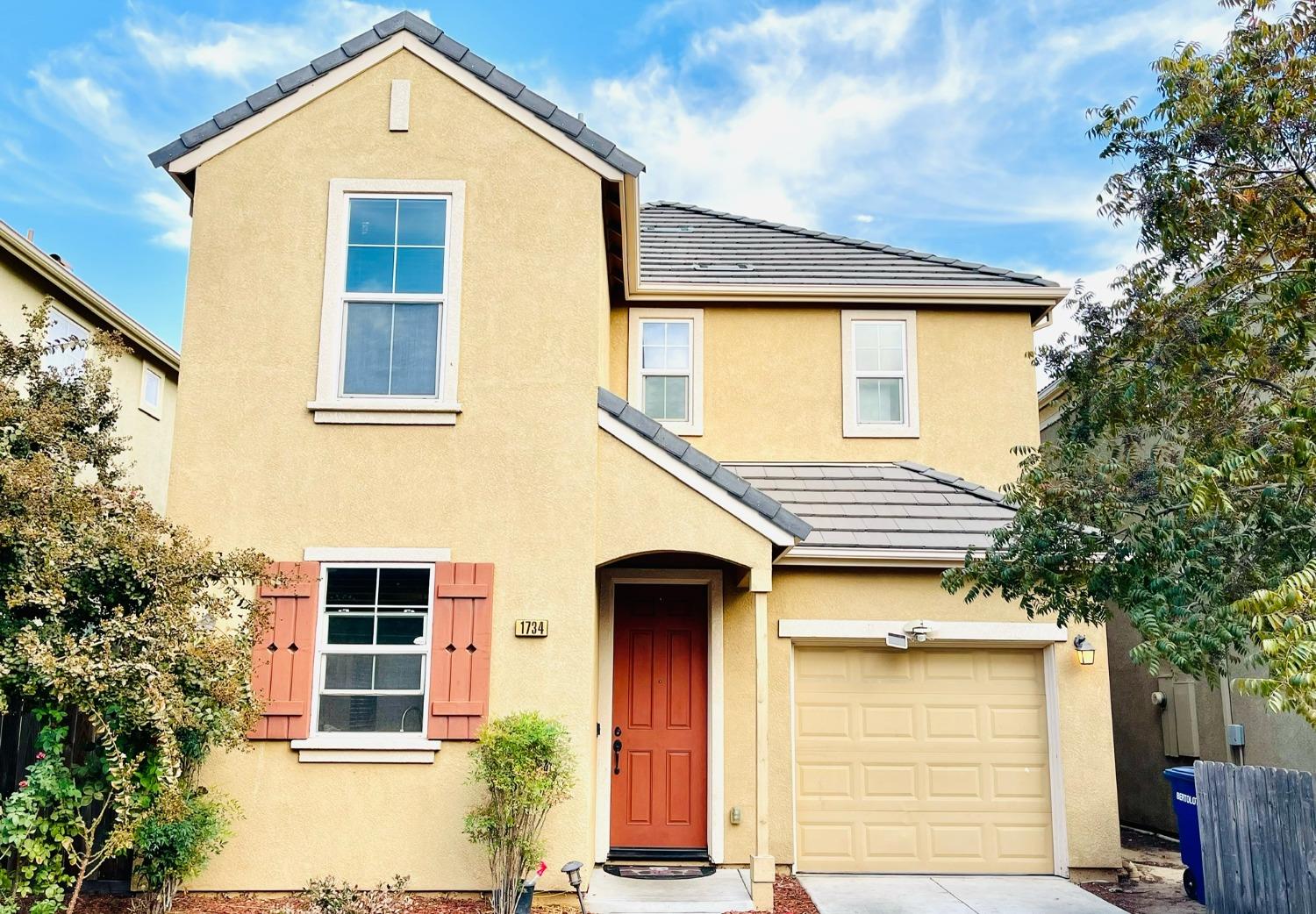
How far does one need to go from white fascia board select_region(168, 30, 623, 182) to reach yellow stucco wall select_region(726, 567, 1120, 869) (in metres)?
4.52

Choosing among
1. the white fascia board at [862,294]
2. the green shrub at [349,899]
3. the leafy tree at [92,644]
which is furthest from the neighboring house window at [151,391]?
the green shrub at [349,899]

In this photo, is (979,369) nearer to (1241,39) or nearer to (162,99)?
(1241,39)

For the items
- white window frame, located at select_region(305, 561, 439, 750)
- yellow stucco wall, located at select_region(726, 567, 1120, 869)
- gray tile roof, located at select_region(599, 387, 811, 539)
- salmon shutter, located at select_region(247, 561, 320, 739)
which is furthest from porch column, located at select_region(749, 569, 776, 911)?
salmon shutter, located at select_region(247, 561, 320, 739)

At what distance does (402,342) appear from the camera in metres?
9.24

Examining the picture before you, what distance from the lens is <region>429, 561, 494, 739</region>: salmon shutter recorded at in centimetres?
852

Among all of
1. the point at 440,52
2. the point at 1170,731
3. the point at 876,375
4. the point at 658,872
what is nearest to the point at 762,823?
the point at 658,872

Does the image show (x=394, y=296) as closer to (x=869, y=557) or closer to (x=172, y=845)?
(x=172, y=845)

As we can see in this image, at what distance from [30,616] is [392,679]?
2.67 meters

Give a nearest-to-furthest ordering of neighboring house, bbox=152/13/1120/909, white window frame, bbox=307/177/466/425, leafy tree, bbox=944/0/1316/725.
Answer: leafy tree, bbox=944/0/1316/725
neighboring house, bbox=152/13/1120/909
white window frame, bbox=307/177/466/425

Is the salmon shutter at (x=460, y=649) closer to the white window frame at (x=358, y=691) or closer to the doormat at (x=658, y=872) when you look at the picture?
the white window frame at (x=358, y=691)

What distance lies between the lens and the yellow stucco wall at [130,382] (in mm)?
13891

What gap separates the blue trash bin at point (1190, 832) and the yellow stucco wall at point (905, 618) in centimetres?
61

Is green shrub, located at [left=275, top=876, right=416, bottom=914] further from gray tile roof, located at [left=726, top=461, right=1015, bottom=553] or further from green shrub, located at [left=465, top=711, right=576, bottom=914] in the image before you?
gray tile roof, located at [left=726, top=461, right=1015, bottom=553]

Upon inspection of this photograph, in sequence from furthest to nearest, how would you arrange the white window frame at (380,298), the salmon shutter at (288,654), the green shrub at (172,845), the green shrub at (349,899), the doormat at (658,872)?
1. the doormat at (658,872)
2. the white window frame at (380,298)
3. the salmon shutter at (288,654)
4. the green shrub at (349,899)
5. the green shrub at (172,845)
